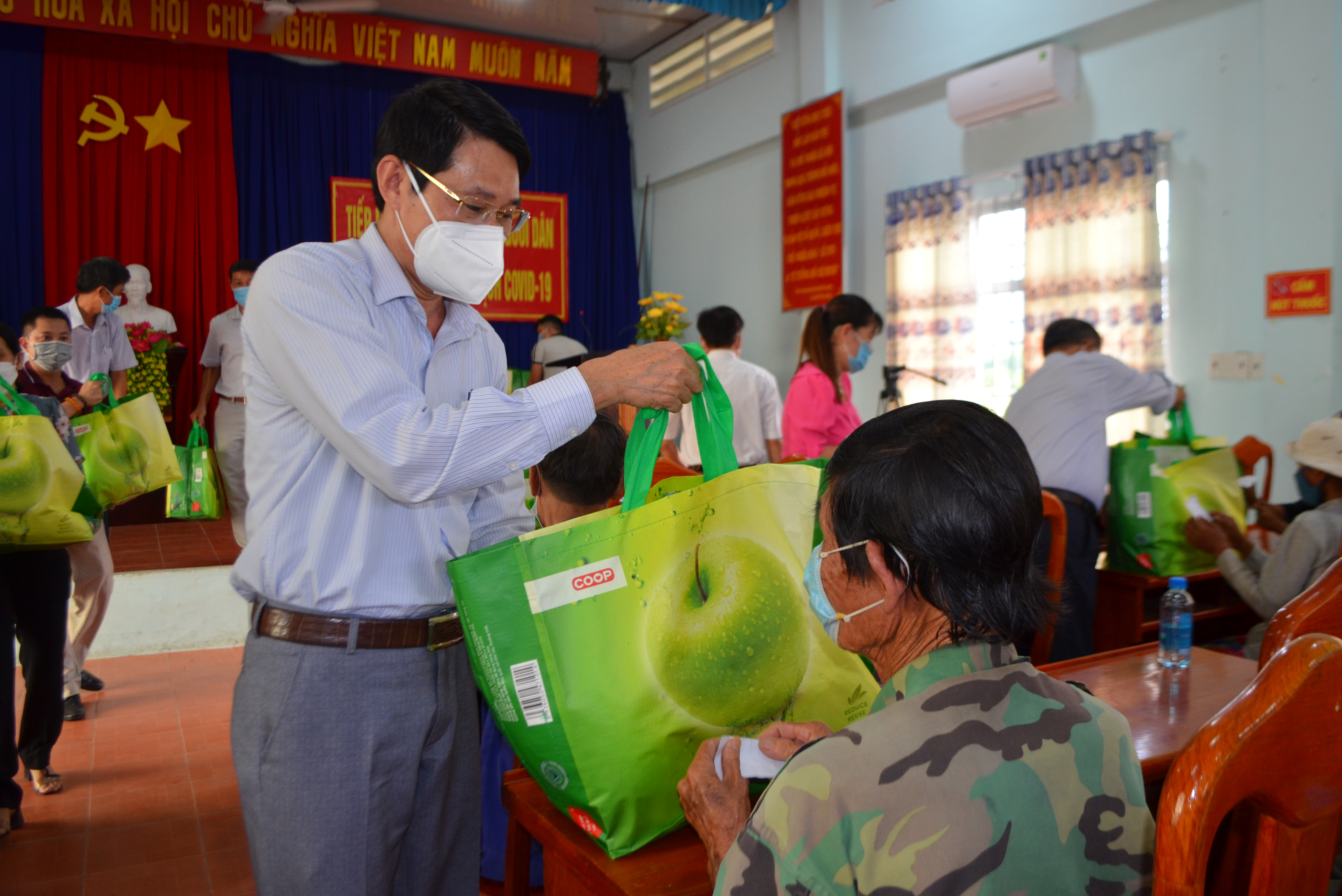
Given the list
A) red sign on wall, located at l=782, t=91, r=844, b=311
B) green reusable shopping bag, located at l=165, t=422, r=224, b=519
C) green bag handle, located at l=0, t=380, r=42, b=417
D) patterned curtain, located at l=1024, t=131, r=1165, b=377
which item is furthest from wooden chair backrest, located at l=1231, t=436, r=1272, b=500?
green reusable shopping bag, located at l=165, t=422, r=224, b=519

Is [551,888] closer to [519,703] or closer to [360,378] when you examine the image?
[519,703]

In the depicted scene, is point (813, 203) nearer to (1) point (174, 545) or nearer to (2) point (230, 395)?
(2) point (230, 395)

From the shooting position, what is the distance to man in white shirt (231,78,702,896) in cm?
104

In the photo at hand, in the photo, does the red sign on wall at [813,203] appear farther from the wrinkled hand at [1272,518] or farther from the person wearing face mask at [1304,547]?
the person wearing face mask at [1304,547]

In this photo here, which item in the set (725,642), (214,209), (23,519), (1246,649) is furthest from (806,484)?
(214,209)

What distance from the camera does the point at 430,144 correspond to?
3.89ft

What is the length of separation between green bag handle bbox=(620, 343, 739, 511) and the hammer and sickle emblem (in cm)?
813

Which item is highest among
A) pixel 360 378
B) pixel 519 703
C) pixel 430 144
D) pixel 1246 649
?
pixel 430 144

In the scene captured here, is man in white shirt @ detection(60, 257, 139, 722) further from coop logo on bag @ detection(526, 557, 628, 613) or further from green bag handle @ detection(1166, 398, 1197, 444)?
green bag handle @ detection(1166, 398, 1197, 444)

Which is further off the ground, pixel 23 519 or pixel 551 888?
pixel 23 519

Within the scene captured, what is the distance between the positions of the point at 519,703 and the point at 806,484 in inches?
15.8

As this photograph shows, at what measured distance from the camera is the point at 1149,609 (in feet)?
10.9

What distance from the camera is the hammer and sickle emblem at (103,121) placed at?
7.43m

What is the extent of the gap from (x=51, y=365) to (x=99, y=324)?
103cm
